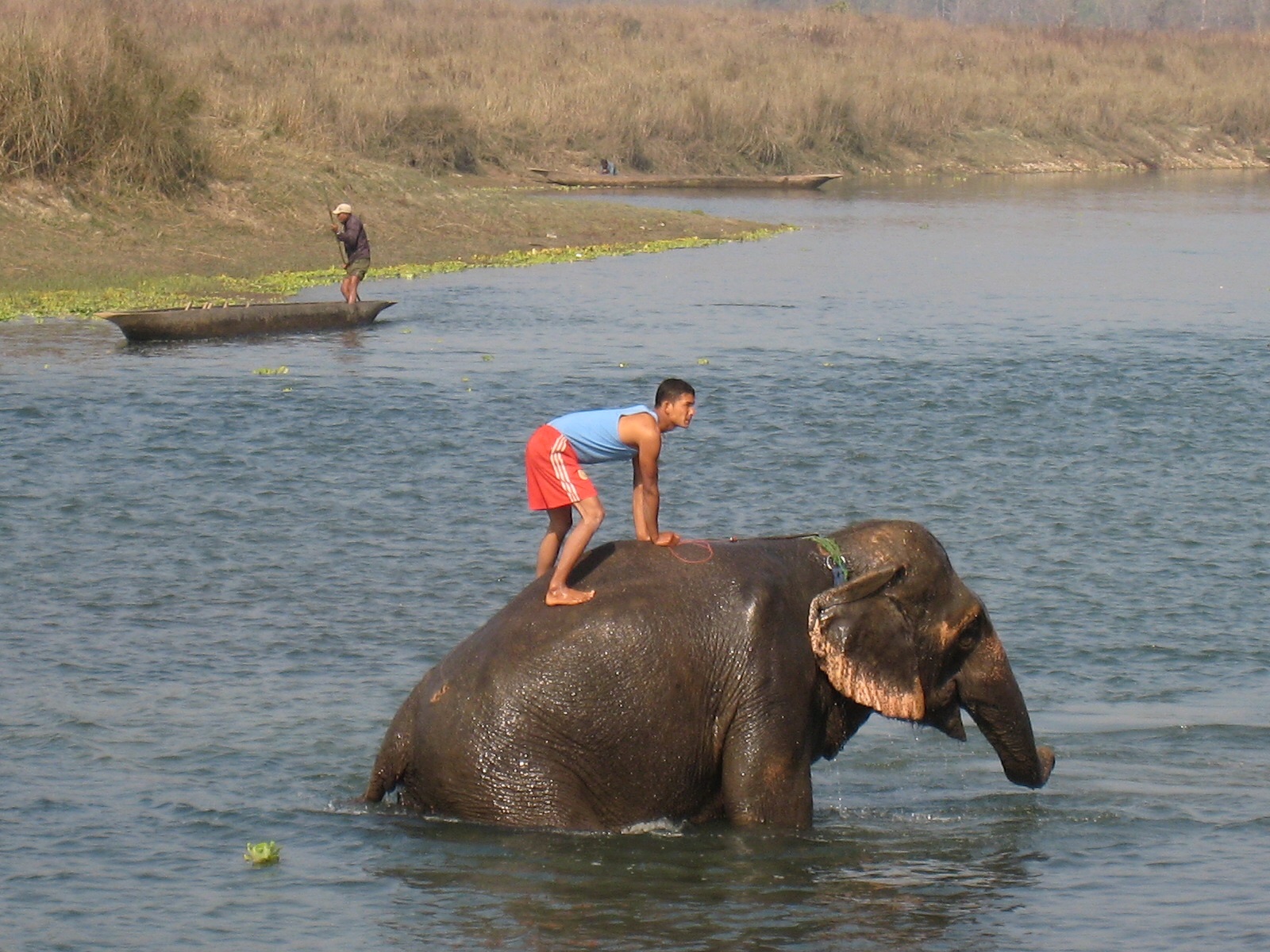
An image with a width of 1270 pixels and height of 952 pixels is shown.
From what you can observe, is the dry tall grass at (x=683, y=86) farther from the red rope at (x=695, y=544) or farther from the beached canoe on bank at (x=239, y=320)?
the red rope at (x=695, y=544)

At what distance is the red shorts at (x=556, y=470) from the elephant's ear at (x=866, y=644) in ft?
4.07

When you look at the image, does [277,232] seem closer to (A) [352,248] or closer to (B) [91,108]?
(B) [91,108]

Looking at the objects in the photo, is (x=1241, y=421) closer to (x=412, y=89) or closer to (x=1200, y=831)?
(x=1200, y=831)

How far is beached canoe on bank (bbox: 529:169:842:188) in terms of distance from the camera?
5069cm

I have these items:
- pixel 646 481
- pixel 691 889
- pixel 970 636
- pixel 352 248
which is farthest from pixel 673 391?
pixel 352 248

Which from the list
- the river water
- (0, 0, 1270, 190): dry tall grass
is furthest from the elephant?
(0, 0, 1270, 190): dry tall grass

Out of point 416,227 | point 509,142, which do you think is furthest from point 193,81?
point 509,142

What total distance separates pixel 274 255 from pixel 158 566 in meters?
19.2

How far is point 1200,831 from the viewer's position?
8.71 meters

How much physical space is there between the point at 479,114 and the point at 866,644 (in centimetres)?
4703

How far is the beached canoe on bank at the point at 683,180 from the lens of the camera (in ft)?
166

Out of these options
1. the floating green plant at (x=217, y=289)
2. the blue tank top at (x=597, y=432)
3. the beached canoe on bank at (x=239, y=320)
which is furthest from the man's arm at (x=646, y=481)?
the floating green plant at (x=217, y=289)

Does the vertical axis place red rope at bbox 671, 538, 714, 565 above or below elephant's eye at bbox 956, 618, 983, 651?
above

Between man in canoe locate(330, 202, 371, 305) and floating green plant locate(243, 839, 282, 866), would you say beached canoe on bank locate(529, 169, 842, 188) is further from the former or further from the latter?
floating green plant locate(243, 839, 282, 866)
